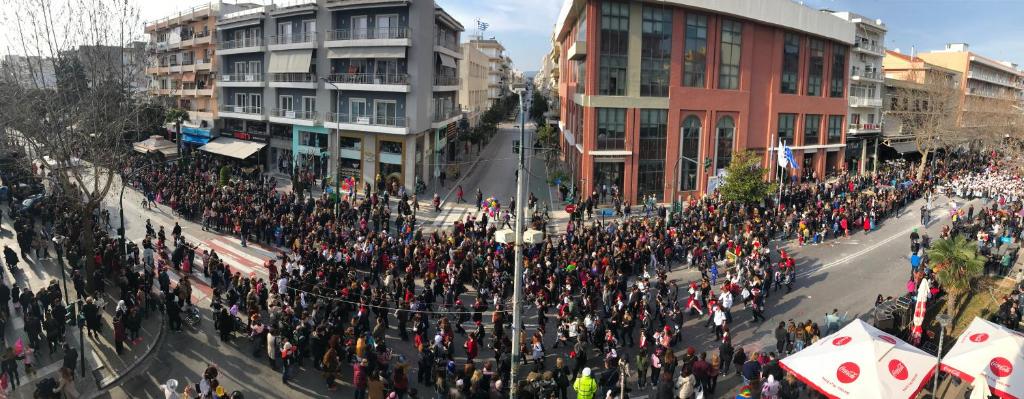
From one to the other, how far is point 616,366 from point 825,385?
14.4 ft

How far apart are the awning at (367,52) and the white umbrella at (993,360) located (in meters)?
30.0

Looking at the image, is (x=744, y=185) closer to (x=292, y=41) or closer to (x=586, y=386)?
(x=586, y=386)

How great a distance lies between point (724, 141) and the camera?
40.2m

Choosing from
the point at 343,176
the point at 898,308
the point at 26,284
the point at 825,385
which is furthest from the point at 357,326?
the point at 343,176

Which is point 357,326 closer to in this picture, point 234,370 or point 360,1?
point 234,370

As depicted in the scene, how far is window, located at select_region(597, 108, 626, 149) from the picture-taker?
36.2 meters

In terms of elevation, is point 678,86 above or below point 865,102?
below

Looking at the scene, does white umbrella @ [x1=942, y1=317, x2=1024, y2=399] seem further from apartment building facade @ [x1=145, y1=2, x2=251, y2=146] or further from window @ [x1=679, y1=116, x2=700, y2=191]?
apartment building facade @ [x1=145, y1=2, x2=251, y2=146]

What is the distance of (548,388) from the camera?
13.1 metres

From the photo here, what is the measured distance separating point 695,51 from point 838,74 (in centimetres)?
1872

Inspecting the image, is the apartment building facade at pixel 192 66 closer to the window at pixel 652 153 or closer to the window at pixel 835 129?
the window at pixel 652 153

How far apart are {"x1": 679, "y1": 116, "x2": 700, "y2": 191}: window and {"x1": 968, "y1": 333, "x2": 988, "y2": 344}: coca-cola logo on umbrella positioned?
80.1ft

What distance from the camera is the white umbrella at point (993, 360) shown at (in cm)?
1234

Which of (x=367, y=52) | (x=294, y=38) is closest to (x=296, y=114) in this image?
(x=294, y=38)
